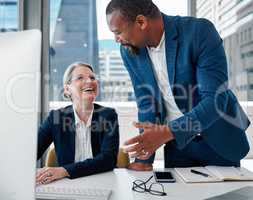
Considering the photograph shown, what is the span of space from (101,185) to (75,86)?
0.77m

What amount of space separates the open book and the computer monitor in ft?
2.80

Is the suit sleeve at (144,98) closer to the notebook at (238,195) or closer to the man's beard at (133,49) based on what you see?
the man's beard at (133,49)

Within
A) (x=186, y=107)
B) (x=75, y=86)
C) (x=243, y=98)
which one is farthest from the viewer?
(x=243, y=98)

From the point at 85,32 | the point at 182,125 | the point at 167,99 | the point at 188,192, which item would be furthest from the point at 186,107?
the point at 85,32

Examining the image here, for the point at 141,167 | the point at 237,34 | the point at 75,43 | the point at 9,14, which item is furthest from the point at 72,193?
the point at 237,34

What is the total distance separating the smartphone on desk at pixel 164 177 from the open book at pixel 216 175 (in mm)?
47

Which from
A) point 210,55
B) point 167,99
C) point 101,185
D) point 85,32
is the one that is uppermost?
point 85,32

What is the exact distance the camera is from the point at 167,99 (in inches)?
65.8

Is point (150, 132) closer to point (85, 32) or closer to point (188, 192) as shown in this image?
point (188, 192)

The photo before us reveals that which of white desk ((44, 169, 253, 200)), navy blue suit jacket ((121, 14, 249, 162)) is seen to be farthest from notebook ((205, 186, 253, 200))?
navy blue suit jacket ((121, 14, 249, 162))

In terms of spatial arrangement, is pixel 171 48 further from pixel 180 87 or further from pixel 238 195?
pixel 238 195

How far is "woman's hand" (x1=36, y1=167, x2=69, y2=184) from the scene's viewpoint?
135 cm

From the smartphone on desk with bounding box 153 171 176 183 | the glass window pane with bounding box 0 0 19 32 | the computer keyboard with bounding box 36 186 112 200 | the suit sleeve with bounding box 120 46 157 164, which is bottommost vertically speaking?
the smartphone on desk with bounding box 153 171 176 183

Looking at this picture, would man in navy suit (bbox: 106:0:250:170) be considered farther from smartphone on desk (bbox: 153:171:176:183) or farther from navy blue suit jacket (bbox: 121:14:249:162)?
smartphone on desk (bbox: 153:171:176:183)
